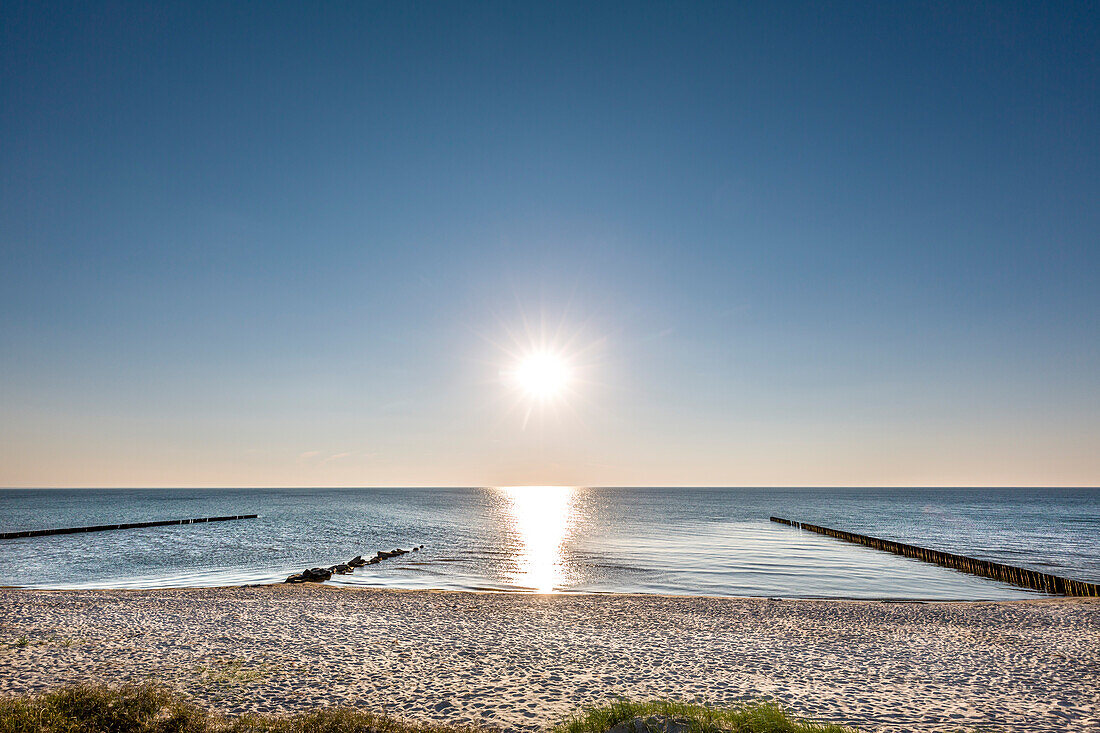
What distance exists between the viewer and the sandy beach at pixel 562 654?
41.4 ft

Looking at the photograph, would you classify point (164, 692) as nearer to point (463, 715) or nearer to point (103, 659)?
point (103, 659)

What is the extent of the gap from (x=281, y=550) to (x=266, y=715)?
45628mm

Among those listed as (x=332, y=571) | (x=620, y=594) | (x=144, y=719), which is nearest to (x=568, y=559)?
(x=620, y=594)

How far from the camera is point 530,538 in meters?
64.8

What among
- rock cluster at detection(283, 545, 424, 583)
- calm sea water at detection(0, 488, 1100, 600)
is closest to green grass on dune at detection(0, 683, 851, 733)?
calm sea water at detection(0, 488, 1100, 600)

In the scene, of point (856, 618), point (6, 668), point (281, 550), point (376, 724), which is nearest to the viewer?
point (376, 724)

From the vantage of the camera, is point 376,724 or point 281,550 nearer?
point 376,724

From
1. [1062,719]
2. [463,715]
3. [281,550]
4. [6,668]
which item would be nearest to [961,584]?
[1062,719]

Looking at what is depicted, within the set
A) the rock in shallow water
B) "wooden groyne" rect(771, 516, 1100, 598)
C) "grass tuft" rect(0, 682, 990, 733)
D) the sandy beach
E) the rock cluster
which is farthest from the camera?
the rock cluster

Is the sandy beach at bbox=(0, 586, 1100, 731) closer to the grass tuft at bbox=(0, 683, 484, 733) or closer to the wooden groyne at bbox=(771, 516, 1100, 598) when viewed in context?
the grass tuft at bbox=(0, 683, 484, 733)

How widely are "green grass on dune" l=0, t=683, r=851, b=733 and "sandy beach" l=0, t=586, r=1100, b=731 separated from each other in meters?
1.47

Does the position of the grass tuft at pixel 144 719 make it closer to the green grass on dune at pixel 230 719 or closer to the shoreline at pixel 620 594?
the green grass on dune at pixel 230 719

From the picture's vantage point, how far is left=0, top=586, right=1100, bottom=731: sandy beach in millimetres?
12609

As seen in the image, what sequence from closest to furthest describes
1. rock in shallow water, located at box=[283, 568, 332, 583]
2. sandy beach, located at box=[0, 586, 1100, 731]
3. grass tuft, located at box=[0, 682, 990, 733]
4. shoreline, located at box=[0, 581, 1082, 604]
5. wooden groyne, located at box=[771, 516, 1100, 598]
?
grass tuft, located at box=[0, 682, 990, 733], sandy beach, located at box=[0, 586, 1100, 731], shoreline, located at box=[0, 581, 1082, 604], wooden groyne, located at box=[771, 516, 1100, 598], rock in shallow water, located at box=[283, 568, 332, 583]
